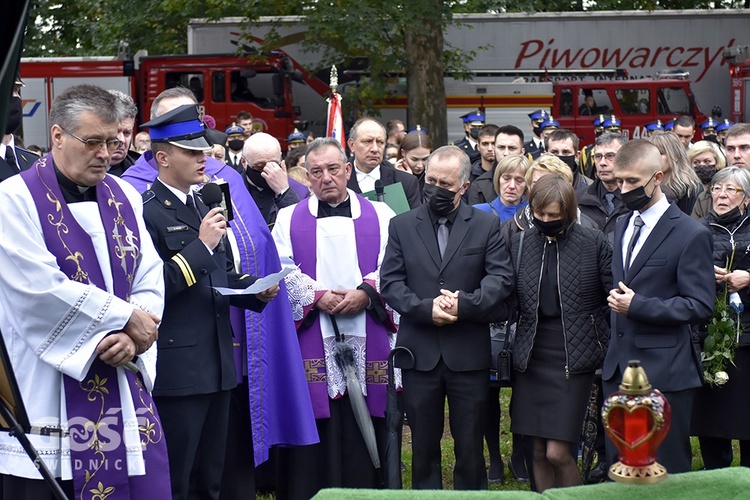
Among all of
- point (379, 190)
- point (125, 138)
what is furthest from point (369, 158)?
point (125, 138)

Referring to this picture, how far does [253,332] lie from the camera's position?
228 inches

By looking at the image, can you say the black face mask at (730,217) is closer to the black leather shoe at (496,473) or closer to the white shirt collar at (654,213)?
the white shirt collar at (654,213)

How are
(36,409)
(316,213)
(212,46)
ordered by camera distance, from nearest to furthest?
(36,409) → (316,213) → (212,46)

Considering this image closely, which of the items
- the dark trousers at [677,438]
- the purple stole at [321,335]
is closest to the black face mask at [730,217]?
the dark trousers at [677,438]

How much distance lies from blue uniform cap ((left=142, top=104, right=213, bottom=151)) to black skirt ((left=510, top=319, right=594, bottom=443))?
207 centimetres

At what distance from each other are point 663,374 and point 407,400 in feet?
4.62

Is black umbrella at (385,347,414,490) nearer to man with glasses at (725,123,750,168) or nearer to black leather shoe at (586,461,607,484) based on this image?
black leather shoe at (586,461,607,484)

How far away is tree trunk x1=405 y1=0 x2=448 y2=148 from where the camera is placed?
19.2 meters

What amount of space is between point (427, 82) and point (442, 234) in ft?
44.9

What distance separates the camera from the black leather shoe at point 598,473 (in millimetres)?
6656

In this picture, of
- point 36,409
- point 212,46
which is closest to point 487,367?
point 36,409

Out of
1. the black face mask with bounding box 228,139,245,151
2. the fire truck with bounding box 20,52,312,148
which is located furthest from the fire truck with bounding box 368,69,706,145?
the black face mask with bounding box 228,139,245,151

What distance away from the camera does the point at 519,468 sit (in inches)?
282

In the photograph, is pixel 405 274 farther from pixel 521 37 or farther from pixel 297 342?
pixel 521 37
